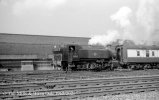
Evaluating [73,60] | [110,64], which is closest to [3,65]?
[73,60]

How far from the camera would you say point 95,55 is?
23.0m

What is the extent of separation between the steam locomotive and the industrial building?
6.82 meters

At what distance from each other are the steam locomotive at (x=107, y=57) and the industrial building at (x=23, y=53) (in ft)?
22.4

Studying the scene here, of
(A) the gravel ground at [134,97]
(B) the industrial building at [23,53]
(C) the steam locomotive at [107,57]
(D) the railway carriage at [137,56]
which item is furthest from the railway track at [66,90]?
(B) the industrial building at [23,53]

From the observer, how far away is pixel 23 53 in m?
34.0

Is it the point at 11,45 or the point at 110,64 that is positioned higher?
the point at 11,45

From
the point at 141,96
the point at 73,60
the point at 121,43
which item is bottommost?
the point at 141,96

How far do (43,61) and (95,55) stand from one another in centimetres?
1233

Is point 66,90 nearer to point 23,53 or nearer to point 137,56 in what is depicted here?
point 137,56

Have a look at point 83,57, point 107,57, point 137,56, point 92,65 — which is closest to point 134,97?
point 83,57

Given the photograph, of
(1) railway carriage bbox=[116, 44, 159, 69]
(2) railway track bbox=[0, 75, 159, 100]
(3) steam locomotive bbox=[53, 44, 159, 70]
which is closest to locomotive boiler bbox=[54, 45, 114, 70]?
(3) steam locomotive bbox=[53, 44, 159, 70]

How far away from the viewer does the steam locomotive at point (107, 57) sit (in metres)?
21.9

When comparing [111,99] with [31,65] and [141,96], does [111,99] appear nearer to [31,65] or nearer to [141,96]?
[141,96]

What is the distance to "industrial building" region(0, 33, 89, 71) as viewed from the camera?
3117cm
